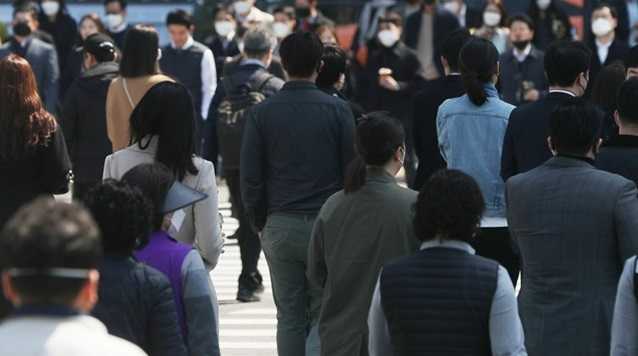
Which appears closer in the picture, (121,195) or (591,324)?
(121,195)

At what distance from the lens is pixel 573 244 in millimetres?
6457

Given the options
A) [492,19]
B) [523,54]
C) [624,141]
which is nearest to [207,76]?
[523,54]

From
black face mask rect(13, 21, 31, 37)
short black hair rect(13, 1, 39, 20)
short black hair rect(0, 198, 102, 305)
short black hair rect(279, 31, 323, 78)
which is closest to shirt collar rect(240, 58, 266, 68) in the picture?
short black hair rect(279, 31, 323, 78)

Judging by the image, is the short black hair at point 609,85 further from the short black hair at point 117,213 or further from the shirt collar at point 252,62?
the short black hair at point 117,213

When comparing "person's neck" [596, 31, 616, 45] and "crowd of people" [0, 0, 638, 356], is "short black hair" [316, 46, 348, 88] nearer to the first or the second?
"crowd of people" [0, 0, 638, 356]

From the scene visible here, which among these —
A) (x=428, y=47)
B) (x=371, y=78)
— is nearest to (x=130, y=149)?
(x=371, y=78)

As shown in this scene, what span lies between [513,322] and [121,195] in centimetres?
127

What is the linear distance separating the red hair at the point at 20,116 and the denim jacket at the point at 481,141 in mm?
1918

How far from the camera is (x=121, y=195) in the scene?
515 cm

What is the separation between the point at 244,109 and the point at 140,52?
2665 millimetres

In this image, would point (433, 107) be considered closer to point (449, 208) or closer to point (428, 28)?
point (449, 208)

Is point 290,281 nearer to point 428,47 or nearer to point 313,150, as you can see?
point 313,150

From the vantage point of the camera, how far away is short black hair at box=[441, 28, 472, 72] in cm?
897

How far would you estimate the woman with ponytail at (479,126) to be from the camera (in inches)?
335
